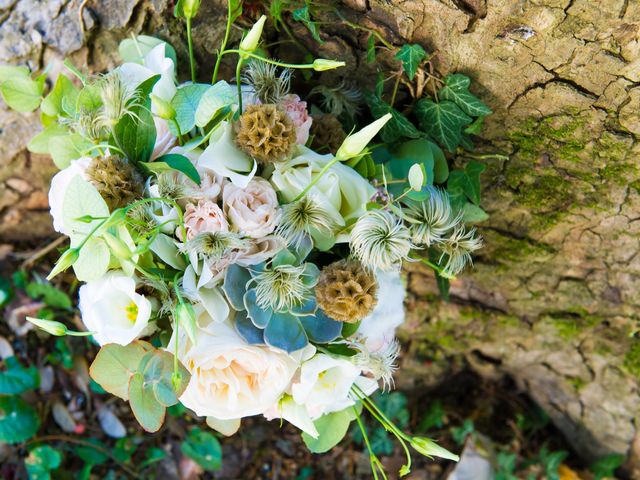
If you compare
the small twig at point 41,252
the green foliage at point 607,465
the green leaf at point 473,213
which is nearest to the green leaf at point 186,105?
the green leaf at point 473,213

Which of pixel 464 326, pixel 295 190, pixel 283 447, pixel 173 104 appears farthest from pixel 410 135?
pixel 283 447

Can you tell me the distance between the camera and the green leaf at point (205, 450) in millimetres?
1544

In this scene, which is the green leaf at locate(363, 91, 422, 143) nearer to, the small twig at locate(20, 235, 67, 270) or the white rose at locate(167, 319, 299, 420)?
the white rose at locate(167, 319, 299, 420)

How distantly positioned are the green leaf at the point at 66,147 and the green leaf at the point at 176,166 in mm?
178

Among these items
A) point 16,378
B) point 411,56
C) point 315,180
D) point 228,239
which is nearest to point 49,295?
point 16,378

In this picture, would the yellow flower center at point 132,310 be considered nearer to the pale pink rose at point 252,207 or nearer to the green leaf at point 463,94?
the pale pink rose at point 252,207

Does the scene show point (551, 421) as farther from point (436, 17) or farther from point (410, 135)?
point (436, 17)

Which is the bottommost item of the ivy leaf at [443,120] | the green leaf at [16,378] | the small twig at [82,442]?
the small twig at [82,442]

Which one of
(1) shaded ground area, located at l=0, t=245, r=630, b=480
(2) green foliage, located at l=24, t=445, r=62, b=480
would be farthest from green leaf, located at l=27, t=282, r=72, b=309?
(2) green foliage, located at l=24, t=445, r=62, b=480

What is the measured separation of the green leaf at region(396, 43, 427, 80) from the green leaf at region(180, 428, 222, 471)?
1032 mm

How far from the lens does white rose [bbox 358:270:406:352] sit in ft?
3.45

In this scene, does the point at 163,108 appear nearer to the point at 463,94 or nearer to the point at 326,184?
the point at 326,184

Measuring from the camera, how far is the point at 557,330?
4.92 feet

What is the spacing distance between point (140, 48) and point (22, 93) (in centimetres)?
21
